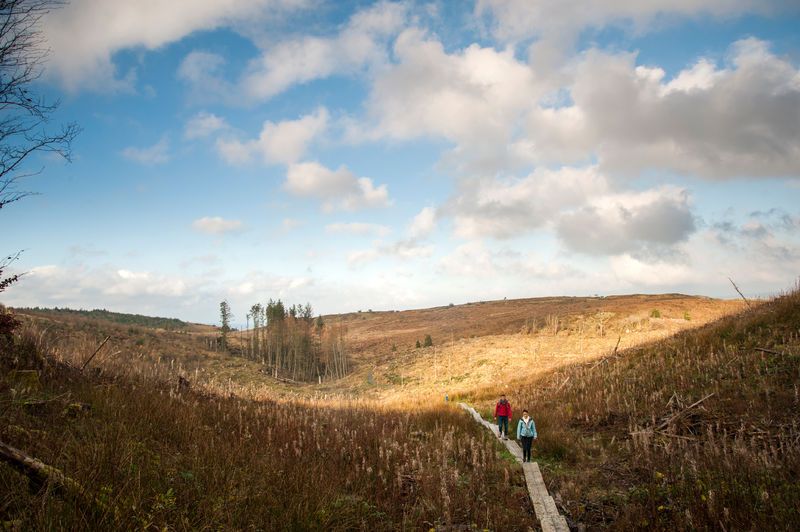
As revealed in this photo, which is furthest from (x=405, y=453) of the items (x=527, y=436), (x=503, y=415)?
(x=503, y=415)

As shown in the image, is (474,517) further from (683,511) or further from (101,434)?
(101,434)

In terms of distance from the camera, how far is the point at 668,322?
3894 centimetres

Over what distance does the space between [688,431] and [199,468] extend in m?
10.8

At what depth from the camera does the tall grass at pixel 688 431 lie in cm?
548

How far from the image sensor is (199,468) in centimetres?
511

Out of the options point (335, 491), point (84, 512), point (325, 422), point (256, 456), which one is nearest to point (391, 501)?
point (335, 491)

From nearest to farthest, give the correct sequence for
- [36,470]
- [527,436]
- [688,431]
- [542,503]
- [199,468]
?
[36,470] < [199,468] < [542,503] < [688,431] < [527,436]

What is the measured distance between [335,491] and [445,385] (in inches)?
1137

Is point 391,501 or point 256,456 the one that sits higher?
point 256,456

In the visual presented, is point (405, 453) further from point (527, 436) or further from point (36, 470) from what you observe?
point (36, 470)

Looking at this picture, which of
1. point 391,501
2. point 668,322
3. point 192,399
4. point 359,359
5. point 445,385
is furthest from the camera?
point 359,359

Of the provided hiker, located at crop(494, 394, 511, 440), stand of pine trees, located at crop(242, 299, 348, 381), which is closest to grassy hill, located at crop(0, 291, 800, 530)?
hiker, located at crop(494, 394, 511, 440)

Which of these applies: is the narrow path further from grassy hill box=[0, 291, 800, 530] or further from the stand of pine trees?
the stand of pine trees

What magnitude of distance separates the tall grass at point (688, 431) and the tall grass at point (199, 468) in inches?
71.8
